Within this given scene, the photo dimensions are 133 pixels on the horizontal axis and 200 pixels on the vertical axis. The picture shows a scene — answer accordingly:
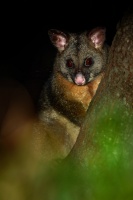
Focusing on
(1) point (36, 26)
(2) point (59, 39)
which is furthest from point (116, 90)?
(1) point (36, 26)

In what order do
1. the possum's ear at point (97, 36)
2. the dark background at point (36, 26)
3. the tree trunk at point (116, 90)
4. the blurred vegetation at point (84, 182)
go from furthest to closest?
the dark background at point (36, 26), the possum's ear at point (97, 36), the tree trunk at point (116, 90), the blurred vegetation at point (84, 182)

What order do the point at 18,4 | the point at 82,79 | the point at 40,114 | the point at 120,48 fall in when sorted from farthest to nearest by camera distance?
the point at 18,4 < the point at 40,114 < the point at 82,79 < the point at 120,48

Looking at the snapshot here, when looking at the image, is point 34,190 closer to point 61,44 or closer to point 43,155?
point 43,155

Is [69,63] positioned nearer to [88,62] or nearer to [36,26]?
[88,62]

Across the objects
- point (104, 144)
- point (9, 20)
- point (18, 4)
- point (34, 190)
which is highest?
point (104, 144)

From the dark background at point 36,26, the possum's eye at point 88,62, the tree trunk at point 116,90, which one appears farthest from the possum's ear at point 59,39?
the dark background at point 36,26

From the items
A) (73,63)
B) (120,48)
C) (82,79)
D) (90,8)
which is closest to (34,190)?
(120,48)

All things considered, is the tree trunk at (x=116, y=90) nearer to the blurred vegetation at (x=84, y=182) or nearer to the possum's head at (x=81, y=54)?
the blurred vegetation at (x=84, y=182)
